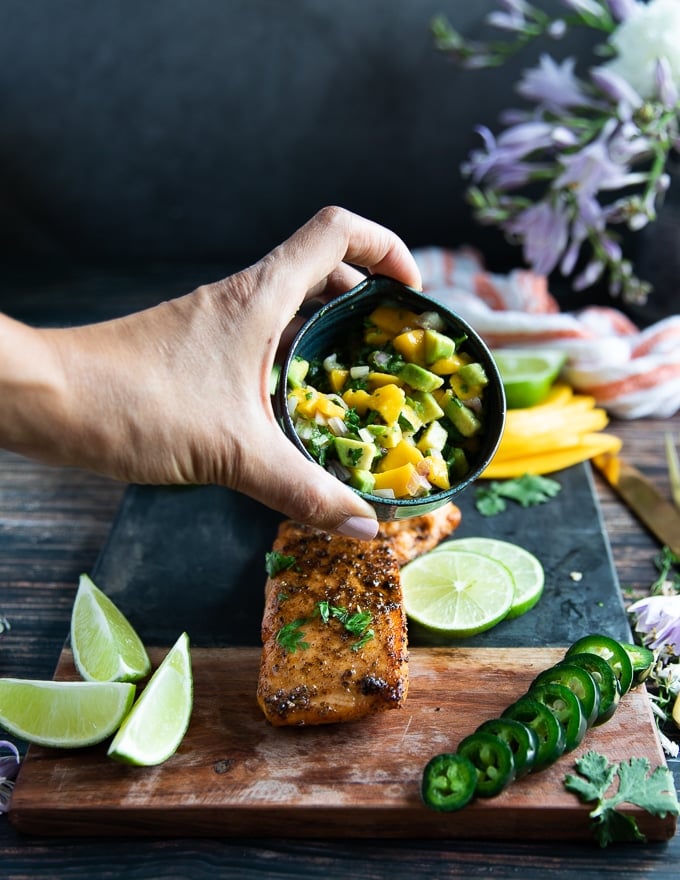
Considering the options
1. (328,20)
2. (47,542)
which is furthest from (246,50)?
(47,542)

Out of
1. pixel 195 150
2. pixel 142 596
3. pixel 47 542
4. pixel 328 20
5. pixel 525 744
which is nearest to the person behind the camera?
pixel 525 744

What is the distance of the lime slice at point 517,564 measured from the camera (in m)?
3.24

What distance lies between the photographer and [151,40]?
16.6 feet

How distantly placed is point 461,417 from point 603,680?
90 centimetres

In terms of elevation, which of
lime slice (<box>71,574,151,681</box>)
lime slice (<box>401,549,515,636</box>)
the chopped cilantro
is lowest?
lime slice (<box>401,549,515,636</box>)

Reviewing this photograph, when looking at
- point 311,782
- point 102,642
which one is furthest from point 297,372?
point 311,782

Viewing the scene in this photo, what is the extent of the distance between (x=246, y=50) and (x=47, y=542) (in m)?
2.91

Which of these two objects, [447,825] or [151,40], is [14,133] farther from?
[447,825]

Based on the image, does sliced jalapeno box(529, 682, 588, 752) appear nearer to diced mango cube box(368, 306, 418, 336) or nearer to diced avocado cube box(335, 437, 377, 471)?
diced avocado cube box(335, 437, 377, 471)

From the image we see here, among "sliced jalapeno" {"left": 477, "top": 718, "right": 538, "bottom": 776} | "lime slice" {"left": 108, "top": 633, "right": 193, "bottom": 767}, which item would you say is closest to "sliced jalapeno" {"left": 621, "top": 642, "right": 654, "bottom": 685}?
"sliced jalapeno" {"left": 477, "top": 718, "right": 538, "bottom": 776}

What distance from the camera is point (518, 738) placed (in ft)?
8.63

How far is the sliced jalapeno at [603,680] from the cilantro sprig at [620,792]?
14 centimetres

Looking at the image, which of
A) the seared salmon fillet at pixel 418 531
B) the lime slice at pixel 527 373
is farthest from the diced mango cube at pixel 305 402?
the lime slice at pixel 527 373

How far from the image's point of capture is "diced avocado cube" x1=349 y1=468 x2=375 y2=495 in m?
2.79
